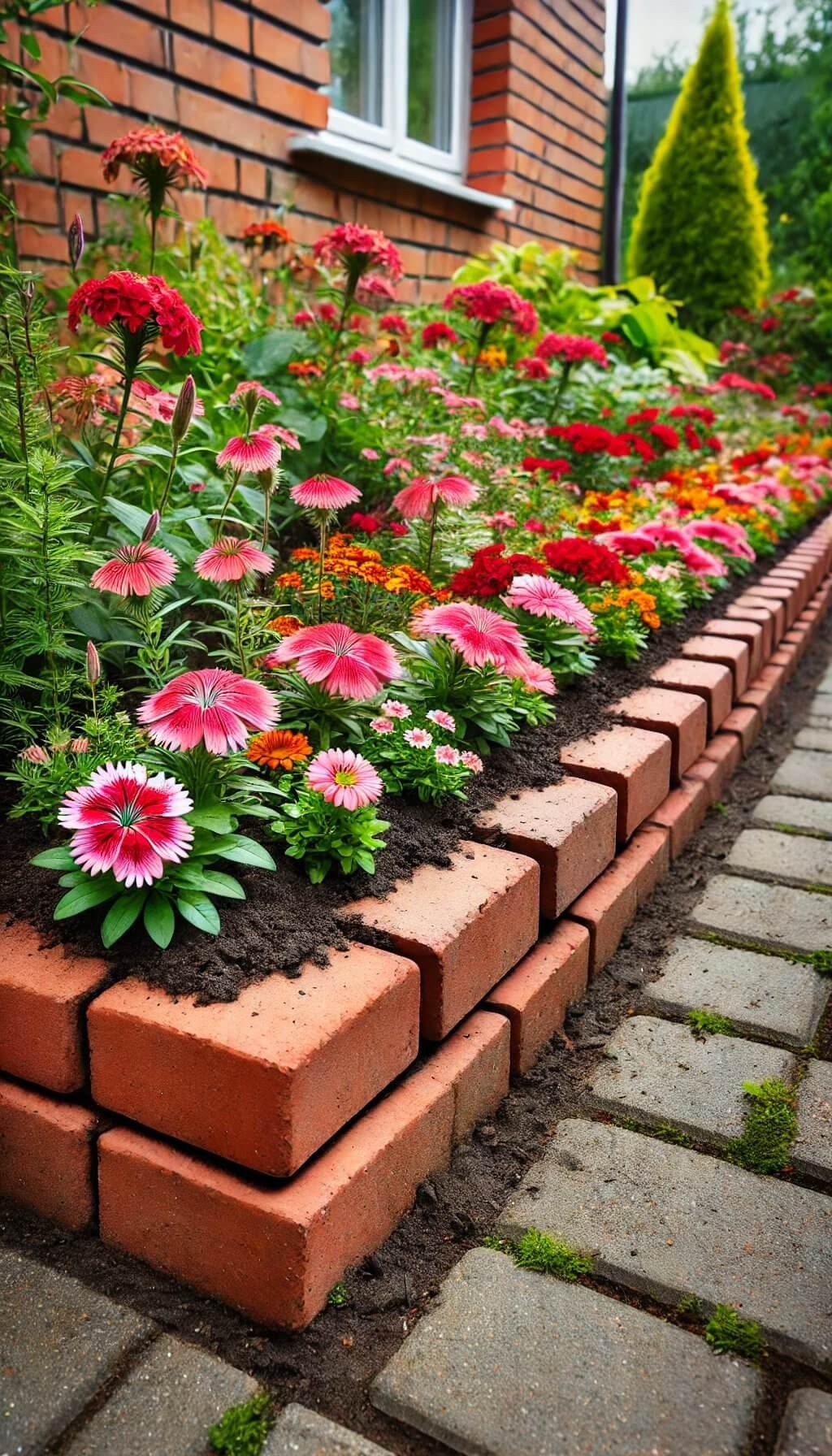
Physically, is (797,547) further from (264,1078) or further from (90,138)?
(264,1078)

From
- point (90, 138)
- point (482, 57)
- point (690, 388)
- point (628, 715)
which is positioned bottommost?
point (628, 715)

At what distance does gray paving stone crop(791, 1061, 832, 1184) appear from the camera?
4.33 ft

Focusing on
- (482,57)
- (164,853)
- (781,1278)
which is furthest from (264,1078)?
(482,57)

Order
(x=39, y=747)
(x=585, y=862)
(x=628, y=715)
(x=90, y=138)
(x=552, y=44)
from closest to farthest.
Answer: (x=39, y=747) → (x=585, y=862) → (x=628, y=715) → (x=90, y=138) → (x=552, y=44)

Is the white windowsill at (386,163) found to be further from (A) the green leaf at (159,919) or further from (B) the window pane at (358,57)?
(A) the green leaf at (159,919)

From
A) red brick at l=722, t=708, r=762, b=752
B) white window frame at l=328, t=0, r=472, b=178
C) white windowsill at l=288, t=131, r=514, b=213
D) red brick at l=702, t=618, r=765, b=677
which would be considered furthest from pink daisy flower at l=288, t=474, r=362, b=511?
white window frame at l=328, t=0, r=472, b=178

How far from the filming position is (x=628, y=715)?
2.19 metres

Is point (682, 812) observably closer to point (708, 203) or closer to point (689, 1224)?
point (689, 1224)

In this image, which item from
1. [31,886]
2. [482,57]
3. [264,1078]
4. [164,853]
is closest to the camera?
[264,1078]

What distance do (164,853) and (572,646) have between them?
126cm

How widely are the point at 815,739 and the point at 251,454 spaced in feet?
6.51

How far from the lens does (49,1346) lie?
1.05 m

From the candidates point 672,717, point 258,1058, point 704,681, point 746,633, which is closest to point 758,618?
point 746,633

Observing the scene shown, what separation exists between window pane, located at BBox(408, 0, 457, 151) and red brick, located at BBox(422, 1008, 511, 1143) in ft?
17.3
